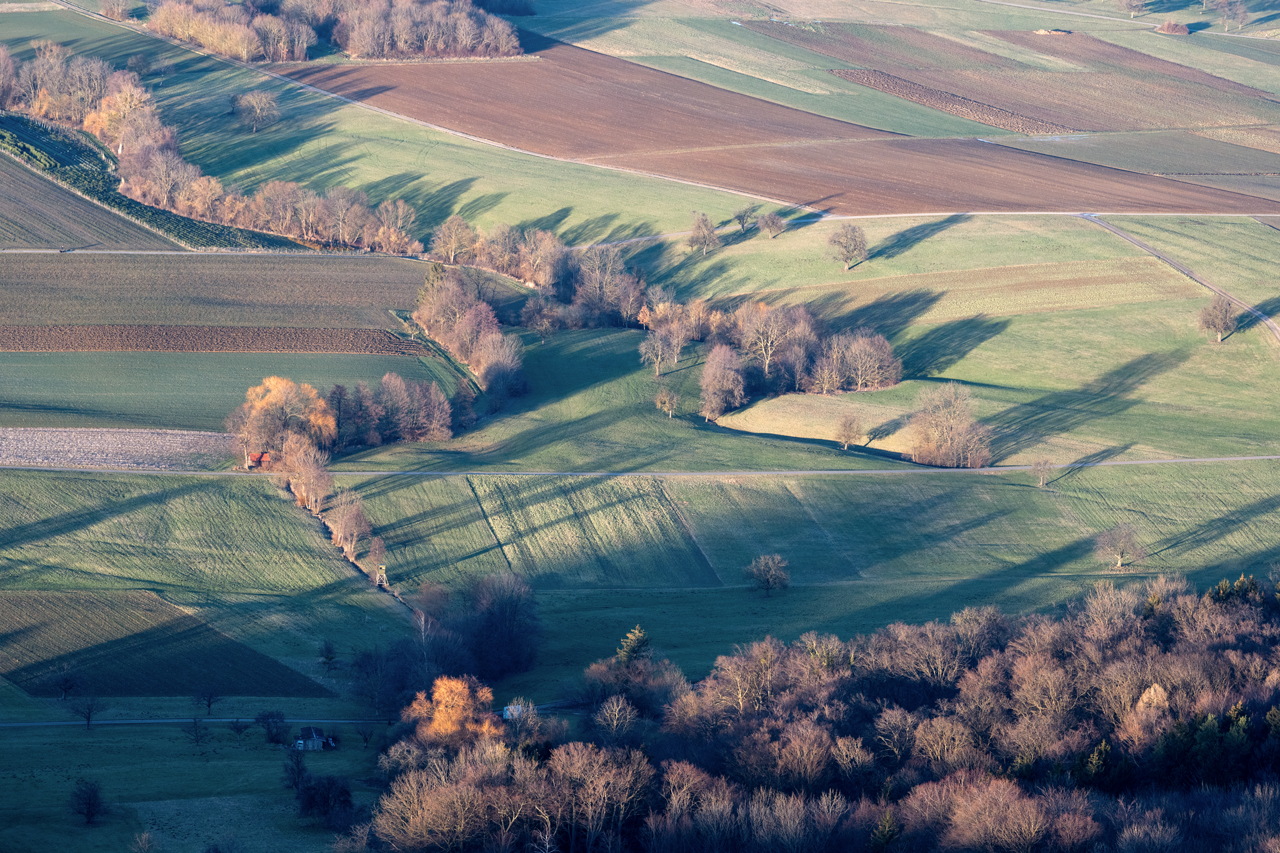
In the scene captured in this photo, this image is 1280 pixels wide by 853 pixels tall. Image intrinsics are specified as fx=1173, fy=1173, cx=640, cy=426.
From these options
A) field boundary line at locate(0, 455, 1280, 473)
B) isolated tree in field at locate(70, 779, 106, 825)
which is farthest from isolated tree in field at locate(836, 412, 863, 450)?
isolated tree in field at locate(70, 779, 106, 825)

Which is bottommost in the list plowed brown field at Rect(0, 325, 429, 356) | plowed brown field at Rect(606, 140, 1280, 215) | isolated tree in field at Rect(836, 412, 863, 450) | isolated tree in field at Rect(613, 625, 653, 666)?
isolated tree in field at Rect(613, 625, 653, 666)

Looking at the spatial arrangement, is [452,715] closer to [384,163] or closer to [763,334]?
[763,334]

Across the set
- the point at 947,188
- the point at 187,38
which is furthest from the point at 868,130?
the point at 187,38

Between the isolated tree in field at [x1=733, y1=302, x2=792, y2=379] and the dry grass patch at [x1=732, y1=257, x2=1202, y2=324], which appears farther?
the dry grass patch at [x1=732, y1=257, x2=1202, y2=324]

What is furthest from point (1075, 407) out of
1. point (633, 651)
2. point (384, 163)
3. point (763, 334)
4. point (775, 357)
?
point (384, 163)

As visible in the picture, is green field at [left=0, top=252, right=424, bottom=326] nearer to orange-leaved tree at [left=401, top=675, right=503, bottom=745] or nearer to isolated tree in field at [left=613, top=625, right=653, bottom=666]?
isolated tree in field at [left=613, top=625, right=653, bottom=666]

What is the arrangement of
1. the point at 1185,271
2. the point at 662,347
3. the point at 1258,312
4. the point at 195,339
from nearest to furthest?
the point at 195,339 → the point at 662,347 → the point at 1258,312 → the point at 1185,271

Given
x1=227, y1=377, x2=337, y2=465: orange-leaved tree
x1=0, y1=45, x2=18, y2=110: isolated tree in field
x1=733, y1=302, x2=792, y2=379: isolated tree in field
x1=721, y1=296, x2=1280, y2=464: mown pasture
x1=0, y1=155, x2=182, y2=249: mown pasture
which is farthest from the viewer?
x1=0, y1=45, x2=18, y2=110: isolated tree in field
